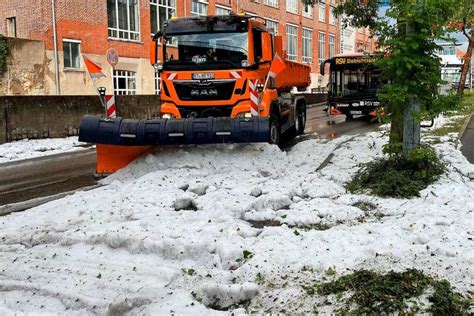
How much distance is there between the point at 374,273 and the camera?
3893mm

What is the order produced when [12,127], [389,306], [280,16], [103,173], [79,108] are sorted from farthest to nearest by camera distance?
1. [280,16]
2. [79,108]
3. [12,127]
4. [103,173]
5. [389,306]

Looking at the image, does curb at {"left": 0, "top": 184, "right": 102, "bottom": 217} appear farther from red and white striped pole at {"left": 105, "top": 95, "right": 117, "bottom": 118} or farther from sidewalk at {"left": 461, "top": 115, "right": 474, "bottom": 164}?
sidewalk at {"left": 461, "top": 115, "right": 474, "bottom": 164}

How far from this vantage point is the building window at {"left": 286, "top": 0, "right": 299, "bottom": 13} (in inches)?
1912

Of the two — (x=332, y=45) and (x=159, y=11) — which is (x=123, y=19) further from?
(x=332, y=45)

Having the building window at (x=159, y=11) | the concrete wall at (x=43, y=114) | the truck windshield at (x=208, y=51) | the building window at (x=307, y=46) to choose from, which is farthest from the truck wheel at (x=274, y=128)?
the building window at (x=307, y=46)

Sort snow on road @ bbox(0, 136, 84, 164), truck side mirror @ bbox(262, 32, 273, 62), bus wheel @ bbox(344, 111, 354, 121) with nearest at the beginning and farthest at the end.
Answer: truck side mirror @ bbox(262, 32, 273, 62) < snow on road @ bbox(0, 136, 84, 164) < bus wheel @ bbox(344, 111, 354, 121)

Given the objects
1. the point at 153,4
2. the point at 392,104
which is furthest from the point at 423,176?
the point at 153,4

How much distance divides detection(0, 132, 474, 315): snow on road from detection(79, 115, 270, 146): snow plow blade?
132 cm

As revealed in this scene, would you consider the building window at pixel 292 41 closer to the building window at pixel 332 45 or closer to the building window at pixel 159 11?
the building window at pixel 332 45

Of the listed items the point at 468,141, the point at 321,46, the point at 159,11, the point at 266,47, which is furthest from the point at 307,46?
the point at 266,47

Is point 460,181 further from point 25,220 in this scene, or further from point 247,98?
point 25,220

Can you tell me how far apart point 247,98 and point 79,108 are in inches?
330

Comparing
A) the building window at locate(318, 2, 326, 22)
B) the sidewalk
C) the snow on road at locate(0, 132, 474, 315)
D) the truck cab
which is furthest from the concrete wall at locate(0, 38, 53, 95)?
the building window at locate(318, 2, 326, 22)

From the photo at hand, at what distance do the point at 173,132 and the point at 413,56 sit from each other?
4.17m
